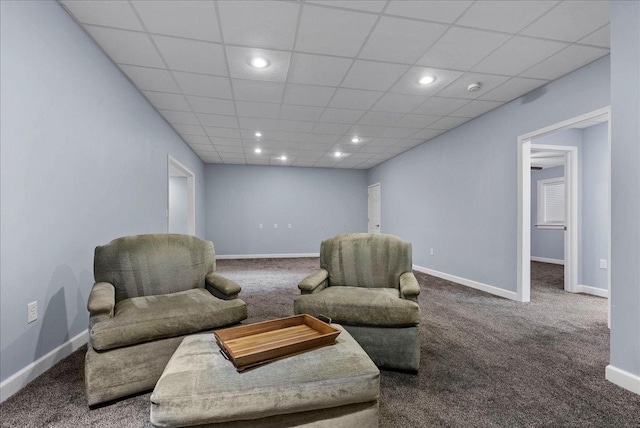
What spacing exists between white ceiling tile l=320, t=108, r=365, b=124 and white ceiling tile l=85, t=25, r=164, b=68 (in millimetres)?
2131

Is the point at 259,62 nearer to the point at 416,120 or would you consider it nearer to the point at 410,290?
the point at 410,290

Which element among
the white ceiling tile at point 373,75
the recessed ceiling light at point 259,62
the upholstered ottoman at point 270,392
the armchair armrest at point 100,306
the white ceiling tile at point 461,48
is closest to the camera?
the upholstered ottoman at point 270,392

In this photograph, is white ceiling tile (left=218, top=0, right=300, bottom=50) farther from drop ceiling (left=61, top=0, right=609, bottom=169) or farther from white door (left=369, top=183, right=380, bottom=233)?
white door (left=369, top=183, right=380, bottom=233)

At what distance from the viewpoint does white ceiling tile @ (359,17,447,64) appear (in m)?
2.33

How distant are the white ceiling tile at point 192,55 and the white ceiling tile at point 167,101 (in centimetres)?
77

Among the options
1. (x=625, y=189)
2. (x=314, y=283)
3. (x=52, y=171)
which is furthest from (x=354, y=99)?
(x=52, y=171)

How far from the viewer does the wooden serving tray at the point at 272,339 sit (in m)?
1.21

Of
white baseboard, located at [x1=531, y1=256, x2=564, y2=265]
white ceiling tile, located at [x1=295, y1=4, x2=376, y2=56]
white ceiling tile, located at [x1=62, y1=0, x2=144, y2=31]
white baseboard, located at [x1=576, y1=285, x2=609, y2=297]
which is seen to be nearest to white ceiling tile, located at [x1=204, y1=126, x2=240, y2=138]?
white ceiling tile, located at [x1=62, y1=0, x2=144, y2=31]

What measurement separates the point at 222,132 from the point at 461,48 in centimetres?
385

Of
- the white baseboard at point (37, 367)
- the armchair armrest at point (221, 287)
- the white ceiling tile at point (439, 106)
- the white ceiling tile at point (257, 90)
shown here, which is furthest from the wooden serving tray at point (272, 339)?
the white ceiling tile at point (439, 106)

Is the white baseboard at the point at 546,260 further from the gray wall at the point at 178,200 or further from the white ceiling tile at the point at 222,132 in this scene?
the gray wall at the point at 178,200

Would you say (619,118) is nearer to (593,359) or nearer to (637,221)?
(637,221)

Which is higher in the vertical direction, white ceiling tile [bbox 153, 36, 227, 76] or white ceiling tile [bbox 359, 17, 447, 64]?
white ceiling tile [bbox 359, 17, 447, 64]

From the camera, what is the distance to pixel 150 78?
3.18 m
